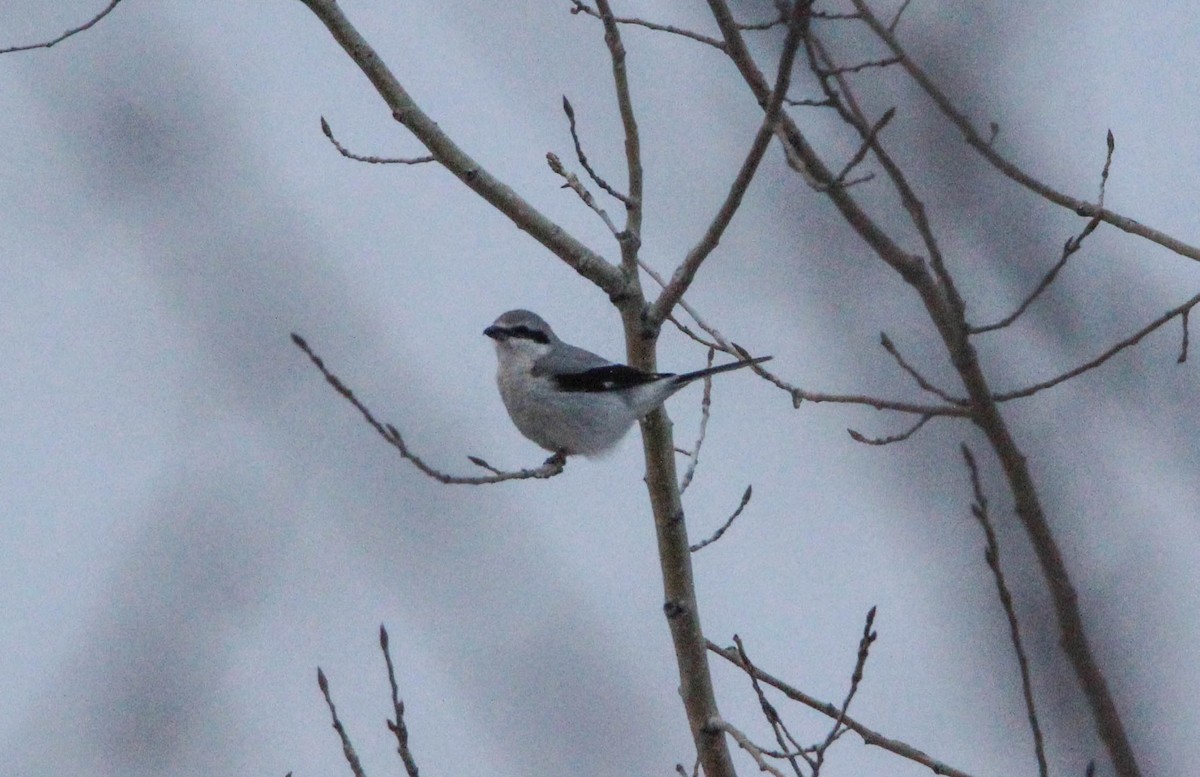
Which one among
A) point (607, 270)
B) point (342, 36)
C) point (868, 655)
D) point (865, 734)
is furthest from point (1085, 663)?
point (342, 36)

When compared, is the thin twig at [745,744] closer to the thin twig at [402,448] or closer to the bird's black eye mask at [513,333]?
the thin twig at [402,448]

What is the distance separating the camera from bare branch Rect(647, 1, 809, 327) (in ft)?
8.23

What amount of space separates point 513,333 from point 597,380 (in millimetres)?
763

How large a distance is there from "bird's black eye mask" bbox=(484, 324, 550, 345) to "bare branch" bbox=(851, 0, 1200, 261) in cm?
316

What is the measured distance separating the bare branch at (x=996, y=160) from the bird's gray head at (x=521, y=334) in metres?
3.03

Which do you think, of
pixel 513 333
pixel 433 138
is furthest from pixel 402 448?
pixel 513 333

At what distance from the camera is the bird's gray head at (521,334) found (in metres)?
5.86

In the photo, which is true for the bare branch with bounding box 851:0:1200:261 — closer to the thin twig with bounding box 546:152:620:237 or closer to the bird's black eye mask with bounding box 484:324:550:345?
the thin twig with bounding box 546:152:620:237

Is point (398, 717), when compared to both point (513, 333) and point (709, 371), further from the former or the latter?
point (513, 333)

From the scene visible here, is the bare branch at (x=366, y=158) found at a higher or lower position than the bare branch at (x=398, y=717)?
higher

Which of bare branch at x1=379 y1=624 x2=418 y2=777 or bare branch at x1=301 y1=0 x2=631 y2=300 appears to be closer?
bare branch at x1=379 y1=624 x2=418 y2=777

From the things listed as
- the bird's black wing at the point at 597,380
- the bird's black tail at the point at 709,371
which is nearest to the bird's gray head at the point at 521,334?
the bird's black wing at the point at 597,380

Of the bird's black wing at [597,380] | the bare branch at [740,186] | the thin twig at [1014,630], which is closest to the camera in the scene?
the thin twig at [1014,630]

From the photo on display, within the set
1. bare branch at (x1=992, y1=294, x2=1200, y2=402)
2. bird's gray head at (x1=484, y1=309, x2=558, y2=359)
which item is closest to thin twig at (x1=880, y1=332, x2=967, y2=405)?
bare branch at (x1=992, y1=294, x2=1200, y2=402)
